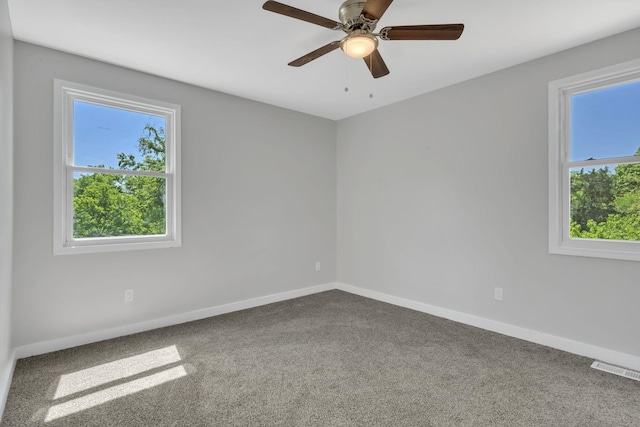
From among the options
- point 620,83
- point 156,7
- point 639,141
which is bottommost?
point 639,141

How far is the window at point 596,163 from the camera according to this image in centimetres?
243

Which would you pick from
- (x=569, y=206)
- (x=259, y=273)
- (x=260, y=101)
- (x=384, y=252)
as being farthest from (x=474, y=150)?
(x=259, y=273)

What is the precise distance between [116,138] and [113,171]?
32cm

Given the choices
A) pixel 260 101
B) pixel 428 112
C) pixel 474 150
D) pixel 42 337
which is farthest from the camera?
pixel 260 101

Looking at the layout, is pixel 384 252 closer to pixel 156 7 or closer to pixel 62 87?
pixel 156 7

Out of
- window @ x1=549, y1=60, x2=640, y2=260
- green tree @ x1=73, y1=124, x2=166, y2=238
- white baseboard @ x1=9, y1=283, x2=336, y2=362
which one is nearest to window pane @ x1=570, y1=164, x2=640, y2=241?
window @ x1=549, y1=60, x2=640, y2=260

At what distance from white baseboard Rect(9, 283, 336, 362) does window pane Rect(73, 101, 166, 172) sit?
1.46 meters

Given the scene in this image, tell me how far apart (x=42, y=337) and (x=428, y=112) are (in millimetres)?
4121

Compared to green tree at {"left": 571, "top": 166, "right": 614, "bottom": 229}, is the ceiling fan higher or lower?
higher

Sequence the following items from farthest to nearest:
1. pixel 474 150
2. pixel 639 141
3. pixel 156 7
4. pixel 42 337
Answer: pixel 474 150
pixel 42 337
pixel 639 141
pixel 156 7

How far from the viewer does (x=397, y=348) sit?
269 cm

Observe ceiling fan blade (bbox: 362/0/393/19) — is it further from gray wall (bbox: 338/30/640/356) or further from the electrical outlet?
the electrical outlet

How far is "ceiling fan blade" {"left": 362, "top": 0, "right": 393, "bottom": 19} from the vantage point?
1.61 metres

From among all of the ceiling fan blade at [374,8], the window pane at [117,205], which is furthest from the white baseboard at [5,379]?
the ceiling fan blade at [374,8]
